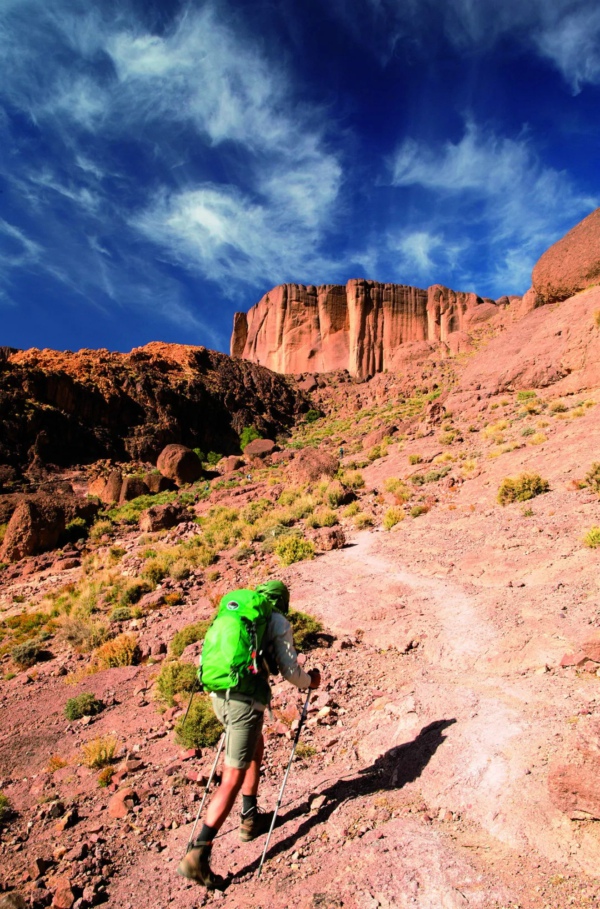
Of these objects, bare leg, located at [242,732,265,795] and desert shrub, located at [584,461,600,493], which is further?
desert shrub, located at [584,461,600,493]

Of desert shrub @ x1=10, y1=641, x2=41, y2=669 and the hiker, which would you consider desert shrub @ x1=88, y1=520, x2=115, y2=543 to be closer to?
desert shrub @ x1=10, y1=641, x2=41, y2=669

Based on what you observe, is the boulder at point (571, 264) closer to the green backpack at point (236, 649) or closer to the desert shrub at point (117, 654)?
the desert shrub at point (117, 654)

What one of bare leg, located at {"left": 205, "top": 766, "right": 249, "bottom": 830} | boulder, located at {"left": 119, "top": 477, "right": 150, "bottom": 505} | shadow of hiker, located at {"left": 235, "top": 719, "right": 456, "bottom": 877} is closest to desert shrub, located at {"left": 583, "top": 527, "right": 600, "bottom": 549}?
shadow of hiker, located at {"left": 235, "top": 719, "right": 456, "bottom": 877}

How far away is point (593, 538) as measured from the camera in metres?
8.19

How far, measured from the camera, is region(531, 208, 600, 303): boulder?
945 inches

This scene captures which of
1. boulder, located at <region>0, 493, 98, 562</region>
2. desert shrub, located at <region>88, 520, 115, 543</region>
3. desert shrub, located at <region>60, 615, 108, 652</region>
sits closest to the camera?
desert shrub, located at <region>60, 615, 108, 652</region>

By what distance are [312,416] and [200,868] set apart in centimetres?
5390

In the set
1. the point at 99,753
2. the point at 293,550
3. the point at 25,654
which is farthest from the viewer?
the point at 293,550

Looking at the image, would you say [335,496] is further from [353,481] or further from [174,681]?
[174,681]

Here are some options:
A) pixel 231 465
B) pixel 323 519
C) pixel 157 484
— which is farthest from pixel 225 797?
pixel 231 465

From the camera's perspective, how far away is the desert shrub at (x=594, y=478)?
10.6m

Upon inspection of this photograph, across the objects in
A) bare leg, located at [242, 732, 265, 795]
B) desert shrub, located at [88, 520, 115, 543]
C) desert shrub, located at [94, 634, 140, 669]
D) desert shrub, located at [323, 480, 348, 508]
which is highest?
desert shrub, located at [323, 480, 348, 508]

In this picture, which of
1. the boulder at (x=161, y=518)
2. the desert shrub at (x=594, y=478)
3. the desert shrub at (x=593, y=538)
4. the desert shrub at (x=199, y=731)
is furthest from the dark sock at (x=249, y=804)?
the boulder at (x=161, y=518)

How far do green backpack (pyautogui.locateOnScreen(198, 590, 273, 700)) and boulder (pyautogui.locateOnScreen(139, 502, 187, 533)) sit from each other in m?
18.1
